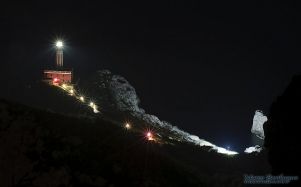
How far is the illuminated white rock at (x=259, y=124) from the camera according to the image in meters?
128

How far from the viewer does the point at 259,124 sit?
13225 centimetres

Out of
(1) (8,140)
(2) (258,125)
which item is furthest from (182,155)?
(2) (258,125)

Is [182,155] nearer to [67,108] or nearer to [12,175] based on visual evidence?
[67,108]

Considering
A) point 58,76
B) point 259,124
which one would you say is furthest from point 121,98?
point 259,124

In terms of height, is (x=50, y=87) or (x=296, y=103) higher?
(x=50, y=87)

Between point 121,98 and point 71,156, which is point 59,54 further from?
point 71,156

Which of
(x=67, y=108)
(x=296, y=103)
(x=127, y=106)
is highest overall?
(x=127, y=106)

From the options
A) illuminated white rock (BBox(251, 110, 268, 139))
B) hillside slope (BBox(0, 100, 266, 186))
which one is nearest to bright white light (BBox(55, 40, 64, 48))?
illuminated white rock (BBox(251, 110, 268, 139))

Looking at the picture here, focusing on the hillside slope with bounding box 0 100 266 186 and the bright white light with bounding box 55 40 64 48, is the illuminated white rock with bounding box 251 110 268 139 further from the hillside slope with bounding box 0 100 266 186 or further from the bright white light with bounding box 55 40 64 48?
the hillside slope with bounding box 0 100 266 186

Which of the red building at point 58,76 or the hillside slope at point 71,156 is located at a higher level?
the red building at point 58,76

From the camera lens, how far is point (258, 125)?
13088 cm

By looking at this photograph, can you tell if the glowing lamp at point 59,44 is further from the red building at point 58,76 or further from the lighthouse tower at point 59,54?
the red building at point 58,76

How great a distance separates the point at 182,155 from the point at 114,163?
33944 millimetres

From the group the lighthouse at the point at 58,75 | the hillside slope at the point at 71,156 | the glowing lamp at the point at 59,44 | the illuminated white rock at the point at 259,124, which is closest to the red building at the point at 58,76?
the lighthouse at the point at 58,75
